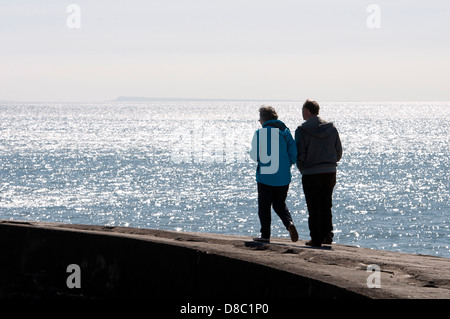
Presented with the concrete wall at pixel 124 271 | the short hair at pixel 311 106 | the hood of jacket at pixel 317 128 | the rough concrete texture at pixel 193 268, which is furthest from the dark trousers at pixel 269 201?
the concrete wall at pixel 124 271

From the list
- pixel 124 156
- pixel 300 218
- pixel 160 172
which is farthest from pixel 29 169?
pixel 300 218

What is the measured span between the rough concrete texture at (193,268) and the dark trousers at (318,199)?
180mm

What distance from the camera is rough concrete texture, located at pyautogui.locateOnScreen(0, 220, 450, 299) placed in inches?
196

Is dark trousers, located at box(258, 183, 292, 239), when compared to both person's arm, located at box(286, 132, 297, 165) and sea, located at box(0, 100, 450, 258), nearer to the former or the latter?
person's arm, located at box(286, 132, 297, 165)

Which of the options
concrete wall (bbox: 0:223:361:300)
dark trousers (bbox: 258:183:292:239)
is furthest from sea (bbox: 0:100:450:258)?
concrete wall (bbox: 0:223:361:300)

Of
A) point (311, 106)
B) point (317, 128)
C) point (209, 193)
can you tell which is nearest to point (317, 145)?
point (317, 128)

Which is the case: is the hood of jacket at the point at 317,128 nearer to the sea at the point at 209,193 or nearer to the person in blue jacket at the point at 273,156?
the person in blue jacket at the point at 273,156

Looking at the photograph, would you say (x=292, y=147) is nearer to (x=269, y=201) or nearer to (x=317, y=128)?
(x=317, y=128)

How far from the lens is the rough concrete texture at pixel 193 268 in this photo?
498 centimetres

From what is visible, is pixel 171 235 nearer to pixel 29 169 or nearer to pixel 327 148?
pixel 327 148

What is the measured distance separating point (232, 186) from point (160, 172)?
35.1ft

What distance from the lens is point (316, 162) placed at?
7184mm

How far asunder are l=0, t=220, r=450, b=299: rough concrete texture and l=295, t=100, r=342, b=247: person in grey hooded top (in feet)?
1.04

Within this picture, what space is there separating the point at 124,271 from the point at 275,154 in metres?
1.92
